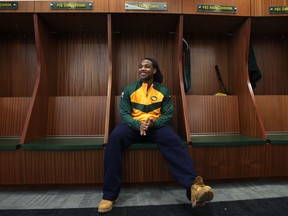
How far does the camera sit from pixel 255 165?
5.27ft

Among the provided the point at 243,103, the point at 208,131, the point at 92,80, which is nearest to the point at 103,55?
the point at 92,80

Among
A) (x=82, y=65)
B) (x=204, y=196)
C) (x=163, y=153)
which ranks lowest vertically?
(x=204, y=196)

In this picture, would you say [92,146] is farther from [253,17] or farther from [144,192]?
[253,17]

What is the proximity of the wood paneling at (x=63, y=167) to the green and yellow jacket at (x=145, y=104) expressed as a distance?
394 mm

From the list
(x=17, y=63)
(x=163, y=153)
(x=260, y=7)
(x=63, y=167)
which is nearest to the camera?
(x=163, y=153)

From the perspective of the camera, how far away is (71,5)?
173 cm

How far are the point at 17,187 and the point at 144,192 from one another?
1001mm

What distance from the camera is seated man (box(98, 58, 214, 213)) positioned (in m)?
1.22

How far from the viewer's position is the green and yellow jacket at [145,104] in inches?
62.2

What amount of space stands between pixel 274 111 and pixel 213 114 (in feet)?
2.05

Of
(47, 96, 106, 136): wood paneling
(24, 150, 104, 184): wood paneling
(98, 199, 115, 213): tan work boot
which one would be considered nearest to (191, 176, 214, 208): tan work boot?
(98, 199, 115, 213): tan work boot

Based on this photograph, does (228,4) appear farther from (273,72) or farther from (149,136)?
(149,136)

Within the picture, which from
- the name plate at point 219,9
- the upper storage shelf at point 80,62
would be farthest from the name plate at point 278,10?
the upper storage shelf at point 80,62

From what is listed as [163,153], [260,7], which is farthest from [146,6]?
[163,153]
